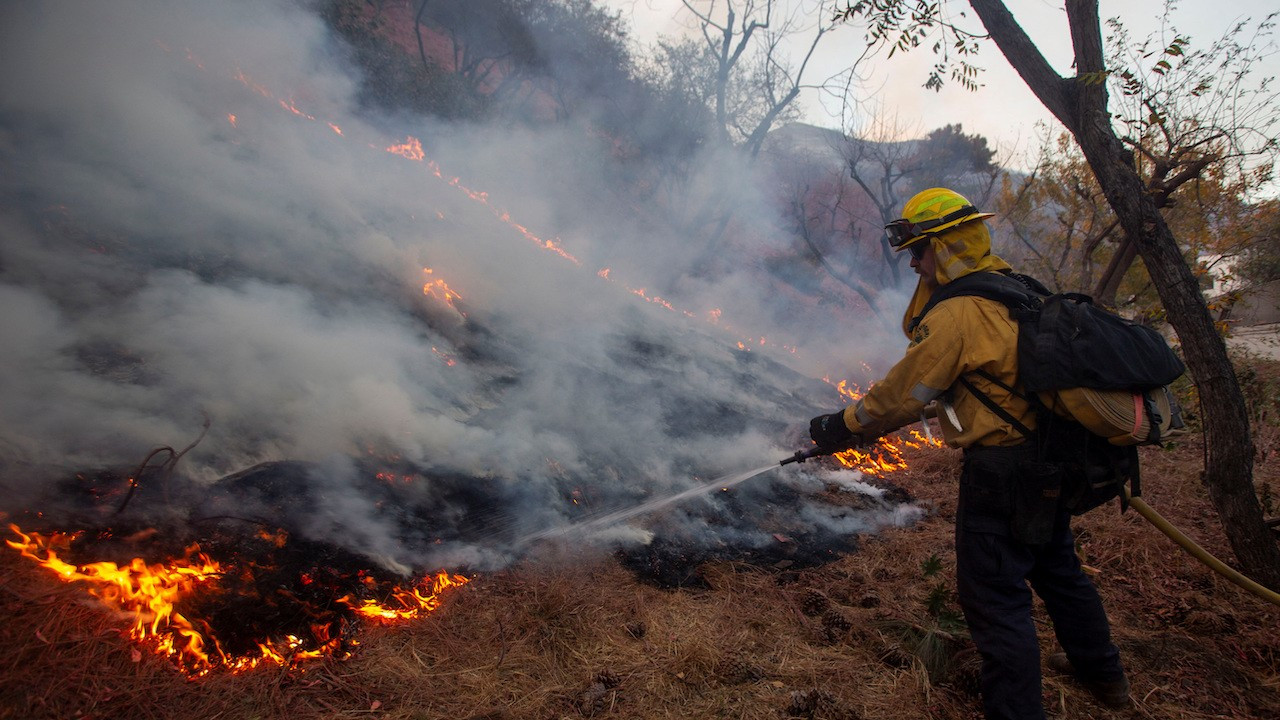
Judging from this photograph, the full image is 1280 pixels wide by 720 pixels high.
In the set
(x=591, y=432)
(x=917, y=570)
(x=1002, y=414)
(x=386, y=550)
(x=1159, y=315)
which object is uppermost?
(x=1159, y=315)

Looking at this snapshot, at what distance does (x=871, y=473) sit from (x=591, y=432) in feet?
9.02

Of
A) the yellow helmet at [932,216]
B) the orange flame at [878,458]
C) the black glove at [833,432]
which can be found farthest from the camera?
the orange flame at [878,458]

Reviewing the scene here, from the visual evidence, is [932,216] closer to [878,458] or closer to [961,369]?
[961,369]

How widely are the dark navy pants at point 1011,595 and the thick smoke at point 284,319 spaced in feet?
6.47

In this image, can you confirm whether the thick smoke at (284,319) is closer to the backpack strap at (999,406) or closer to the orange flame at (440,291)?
the orange flame at (440,291)

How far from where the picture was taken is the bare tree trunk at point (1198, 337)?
3203mm

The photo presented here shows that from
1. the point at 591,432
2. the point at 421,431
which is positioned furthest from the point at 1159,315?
the point at 421,431

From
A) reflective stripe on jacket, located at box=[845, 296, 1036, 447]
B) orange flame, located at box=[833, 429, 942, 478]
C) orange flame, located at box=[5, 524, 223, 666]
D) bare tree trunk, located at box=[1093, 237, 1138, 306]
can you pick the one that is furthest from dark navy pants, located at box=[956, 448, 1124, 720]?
bare tree trunk, located at box=[1093, 237, 1138, 306]

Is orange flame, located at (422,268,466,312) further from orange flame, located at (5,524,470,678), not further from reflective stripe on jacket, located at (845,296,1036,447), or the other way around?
reflective stripe on jacket, located at (845,296,1036,447)

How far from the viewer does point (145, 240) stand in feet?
15.2

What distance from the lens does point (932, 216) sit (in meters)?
2.51

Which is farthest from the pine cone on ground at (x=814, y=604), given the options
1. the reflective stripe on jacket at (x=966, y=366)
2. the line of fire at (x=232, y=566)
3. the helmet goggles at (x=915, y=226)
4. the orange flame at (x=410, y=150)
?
the orange flame at (x=410, y=150)

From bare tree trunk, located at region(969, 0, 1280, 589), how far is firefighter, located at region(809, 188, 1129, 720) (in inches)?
59.3

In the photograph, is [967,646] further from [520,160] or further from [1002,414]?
[520,160]
